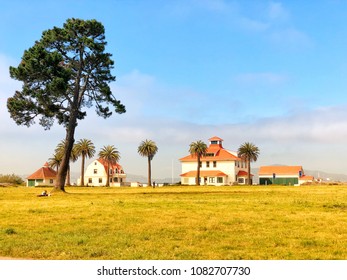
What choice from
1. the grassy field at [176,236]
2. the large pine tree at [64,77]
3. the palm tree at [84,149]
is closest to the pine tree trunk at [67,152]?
the large pine tree at [64,77]

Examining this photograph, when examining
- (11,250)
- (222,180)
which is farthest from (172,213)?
(222,180)

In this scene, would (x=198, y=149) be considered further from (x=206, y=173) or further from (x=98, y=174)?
(x=98, y=174)

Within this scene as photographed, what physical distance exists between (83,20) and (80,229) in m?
37.6

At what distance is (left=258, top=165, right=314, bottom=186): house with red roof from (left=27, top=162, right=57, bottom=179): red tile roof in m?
64.7

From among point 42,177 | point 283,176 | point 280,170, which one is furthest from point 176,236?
point 280,170

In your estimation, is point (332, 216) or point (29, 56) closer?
point (332, 216)

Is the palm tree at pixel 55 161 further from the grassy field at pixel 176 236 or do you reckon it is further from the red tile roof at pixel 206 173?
the grassy field at pixel 176 236

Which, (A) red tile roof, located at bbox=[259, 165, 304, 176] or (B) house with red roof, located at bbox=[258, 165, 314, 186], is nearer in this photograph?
(B) house with red roof, located at bbox=[258, 165, 314, 186]

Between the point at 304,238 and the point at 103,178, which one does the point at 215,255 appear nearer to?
the point at 304,238

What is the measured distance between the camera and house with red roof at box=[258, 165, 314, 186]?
133875 mm

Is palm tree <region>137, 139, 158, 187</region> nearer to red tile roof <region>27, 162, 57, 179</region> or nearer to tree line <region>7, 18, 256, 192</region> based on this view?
Answer: red tile roof <region>27, 162, 57, 179</region>

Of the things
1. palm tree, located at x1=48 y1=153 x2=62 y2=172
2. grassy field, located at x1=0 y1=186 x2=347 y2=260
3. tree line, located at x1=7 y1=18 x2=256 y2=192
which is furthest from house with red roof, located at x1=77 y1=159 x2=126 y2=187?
grassy field, located at x1=0 y1=186 x2=347 y2=260

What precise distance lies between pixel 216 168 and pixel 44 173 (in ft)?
169
